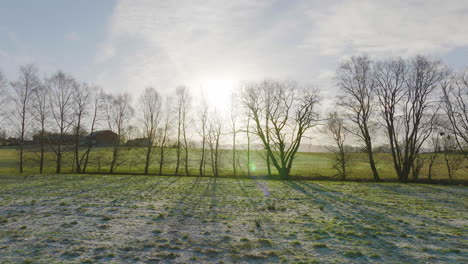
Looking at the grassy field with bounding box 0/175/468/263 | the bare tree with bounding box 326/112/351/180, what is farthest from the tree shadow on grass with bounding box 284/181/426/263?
the bare tree with bounding box 326/112/351/180

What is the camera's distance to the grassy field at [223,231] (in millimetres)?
7219

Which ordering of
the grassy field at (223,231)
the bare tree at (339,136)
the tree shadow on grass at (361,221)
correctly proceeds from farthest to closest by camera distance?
the bare tree at (339,136)
the tree shadow on grass at (361,221)
the grassy field at (223,231)

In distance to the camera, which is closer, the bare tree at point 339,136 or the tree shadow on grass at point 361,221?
the tree shadow on grass at point 361,221

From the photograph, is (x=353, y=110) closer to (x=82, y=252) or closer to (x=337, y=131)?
(x=337, y=131)

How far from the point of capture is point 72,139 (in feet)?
136

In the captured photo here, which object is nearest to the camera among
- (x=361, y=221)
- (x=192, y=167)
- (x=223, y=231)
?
(x=223, y=231)

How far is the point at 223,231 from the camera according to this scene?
381 inches

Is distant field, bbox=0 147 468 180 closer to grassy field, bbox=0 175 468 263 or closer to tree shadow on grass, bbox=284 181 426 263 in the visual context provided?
tree shadow on grass, bbox=284 181 426 263

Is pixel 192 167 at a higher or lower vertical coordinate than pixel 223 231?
higher

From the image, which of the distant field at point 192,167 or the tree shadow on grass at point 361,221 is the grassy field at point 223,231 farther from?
the distant field at point 192,167

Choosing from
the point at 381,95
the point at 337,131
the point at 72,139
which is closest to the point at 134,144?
the point at 72,139

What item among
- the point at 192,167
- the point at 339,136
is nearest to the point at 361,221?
the point at 339,136

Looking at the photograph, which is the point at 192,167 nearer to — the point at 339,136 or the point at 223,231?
the point at 339,136

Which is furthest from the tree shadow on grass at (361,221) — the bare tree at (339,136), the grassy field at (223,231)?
the bare tree at (339,136)
